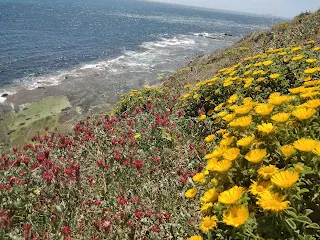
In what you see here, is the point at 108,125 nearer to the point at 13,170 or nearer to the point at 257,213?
the point at 13,170

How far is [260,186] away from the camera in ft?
7.18

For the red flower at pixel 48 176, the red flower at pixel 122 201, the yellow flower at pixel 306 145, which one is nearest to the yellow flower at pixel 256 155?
the yellow flower at pixel 306 145

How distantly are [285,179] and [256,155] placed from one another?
43 centimetres

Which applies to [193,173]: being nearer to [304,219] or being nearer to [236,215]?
[236,215]

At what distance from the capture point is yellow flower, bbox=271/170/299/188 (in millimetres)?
1939

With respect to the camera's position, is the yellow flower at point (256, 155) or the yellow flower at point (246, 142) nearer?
the yellow flower at point (256, 155)

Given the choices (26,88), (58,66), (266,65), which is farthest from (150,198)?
(58,66)

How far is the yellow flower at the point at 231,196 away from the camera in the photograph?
2.12m

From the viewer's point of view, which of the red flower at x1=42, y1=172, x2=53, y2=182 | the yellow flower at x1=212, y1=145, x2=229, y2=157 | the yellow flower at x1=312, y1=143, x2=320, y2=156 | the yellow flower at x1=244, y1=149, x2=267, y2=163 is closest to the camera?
the yellow flower at x1=312, y1=143, x2=320, y2=156

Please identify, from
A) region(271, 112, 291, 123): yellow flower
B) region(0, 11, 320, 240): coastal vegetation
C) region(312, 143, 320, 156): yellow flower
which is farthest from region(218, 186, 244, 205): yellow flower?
region(271, 112, 291, 123): yellow flower

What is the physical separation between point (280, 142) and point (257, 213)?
0.65m

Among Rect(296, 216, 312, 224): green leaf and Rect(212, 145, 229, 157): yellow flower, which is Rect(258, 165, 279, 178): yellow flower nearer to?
Rect(296, 216, 312, 224): green leaf

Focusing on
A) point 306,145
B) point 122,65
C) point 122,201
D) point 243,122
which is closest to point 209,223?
point 306,145

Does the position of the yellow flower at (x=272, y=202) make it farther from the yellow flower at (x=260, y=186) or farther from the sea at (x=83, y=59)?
the sea at (x=83, y=59)
